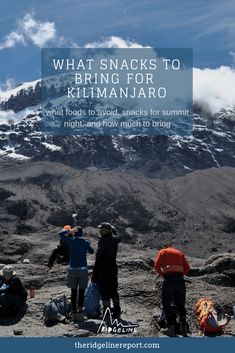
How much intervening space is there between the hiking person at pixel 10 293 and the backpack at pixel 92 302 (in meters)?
1.16

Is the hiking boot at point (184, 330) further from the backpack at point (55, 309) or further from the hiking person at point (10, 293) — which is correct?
the hiking person at point (10, 293)

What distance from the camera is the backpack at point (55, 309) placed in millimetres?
10219

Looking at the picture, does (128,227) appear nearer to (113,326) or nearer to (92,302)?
(92,302)

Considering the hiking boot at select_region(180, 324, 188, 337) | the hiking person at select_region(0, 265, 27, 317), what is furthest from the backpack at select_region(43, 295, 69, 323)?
the hiking boot at select_region(180, 324, 188, 337)

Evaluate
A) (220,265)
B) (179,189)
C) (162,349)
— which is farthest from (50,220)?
(162,349)

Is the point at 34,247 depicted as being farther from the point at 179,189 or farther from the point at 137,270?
the point at 179,189

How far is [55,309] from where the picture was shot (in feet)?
33.8

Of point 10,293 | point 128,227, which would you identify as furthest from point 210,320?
point 128,227

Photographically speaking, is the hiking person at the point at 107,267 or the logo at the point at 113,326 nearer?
the logo at the point at 113,326

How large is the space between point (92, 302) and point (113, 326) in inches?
36.4

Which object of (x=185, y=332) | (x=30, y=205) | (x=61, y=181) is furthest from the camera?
(x=61, y=181)

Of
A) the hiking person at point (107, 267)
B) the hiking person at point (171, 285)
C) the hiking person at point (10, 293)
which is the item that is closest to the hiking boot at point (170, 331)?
the hiking person at point (171, 285)

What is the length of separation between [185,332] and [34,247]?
92.1 feet

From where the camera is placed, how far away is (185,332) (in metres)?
9.44
